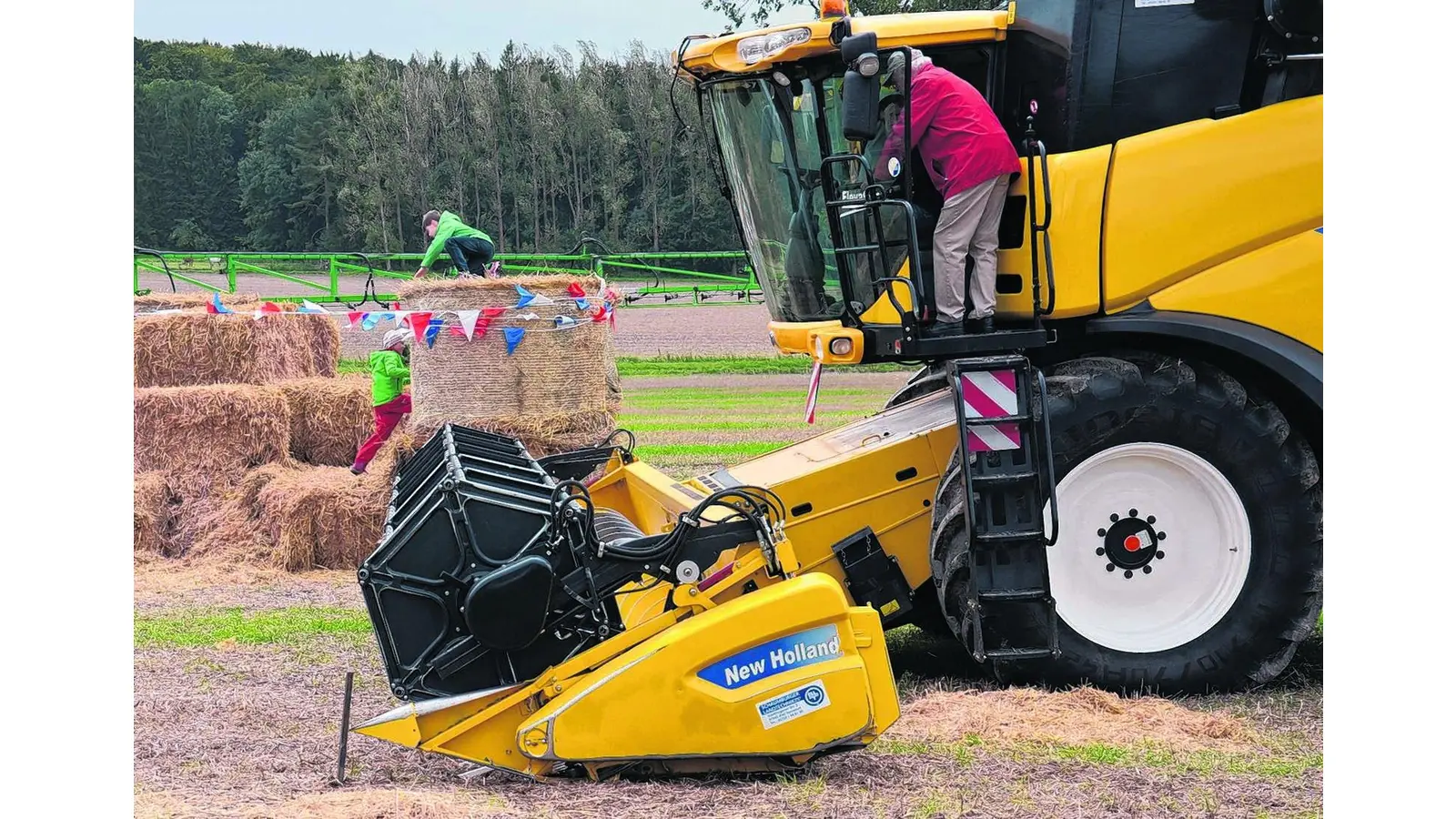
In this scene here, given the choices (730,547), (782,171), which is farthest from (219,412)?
(730,547)

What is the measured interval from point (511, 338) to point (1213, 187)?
217 inches

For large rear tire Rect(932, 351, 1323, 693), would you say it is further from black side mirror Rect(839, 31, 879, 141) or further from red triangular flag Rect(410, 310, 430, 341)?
red triangular flag Rect(410, 310, 430, 341)

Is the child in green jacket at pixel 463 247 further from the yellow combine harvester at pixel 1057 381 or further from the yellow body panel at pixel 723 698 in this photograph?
the yellow body panel at pixel 723 698

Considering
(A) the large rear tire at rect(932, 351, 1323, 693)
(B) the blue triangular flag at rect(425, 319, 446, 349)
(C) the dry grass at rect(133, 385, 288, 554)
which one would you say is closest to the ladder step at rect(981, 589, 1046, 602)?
(A) the large rear tire at rect(932, 351, 1323, 693)

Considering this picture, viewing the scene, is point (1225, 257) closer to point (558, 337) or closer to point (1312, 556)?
point (1312, 556)

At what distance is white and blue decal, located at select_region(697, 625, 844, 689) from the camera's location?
4711 millimetres

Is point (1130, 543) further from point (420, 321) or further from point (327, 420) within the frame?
point (327, 420)

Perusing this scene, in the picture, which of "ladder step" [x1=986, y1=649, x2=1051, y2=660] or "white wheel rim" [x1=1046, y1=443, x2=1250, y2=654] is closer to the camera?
"ladder step" [x1=986, y1=649, x2=1051, y2=660]

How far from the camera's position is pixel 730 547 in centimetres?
512

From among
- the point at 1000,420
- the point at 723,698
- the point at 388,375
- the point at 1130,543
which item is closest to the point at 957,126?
the point at 1000,420

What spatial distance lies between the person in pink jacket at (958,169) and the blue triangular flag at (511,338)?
4.57 metres

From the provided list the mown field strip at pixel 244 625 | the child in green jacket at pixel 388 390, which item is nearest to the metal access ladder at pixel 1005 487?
the mown field strip at pixel 244 625

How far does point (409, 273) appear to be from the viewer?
26781 mm

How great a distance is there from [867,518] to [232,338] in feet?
24.9
